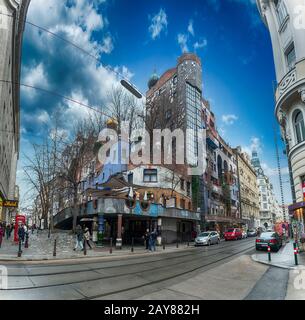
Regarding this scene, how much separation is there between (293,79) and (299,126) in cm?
301

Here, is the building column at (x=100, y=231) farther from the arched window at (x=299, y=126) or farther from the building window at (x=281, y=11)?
the building window at (x=281, y=11)

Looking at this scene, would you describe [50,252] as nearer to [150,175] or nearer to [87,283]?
[87,283]

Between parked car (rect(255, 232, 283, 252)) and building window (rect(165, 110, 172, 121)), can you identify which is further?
building window (rect(165, 110, 172, 121))

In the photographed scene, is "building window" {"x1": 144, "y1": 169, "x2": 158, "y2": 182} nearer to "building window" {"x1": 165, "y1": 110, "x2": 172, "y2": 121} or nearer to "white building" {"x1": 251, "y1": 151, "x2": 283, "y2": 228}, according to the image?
"building window" {"x1": 165, "y1": 110, "x2": 172, "y2": 121}

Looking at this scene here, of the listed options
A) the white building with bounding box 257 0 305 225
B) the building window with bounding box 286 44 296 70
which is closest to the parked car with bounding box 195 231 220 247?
the white building with bounding box 257 0 305 225

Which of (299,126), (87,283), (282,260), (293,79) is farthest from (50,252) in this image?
(293,79)

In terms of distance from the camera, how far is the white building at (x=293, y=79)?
15.3m

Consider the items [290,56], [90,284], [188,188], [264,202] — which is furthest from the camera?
[264,202]

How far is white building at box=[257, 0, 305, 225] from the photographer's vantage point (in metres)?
15.3

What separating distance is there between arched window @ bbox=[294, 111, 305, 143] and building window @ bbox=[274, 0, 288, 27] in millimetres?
7061

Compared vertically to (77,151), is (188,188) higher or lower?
lower

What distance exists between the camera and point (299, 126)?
1628 centimetres
